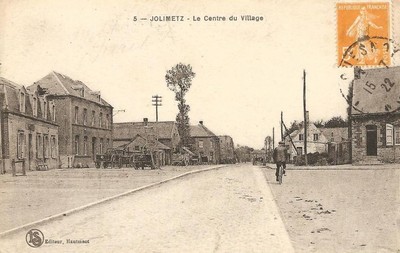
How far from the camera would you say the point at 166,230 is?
6.54 meters

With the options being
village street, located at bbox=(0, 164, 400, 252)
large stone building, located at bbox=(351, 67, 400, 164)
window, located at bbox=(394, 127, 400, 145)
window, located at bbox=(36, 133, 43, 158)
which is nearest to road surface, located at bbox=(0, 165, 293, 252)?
village street, located at bbox=(0, 164, 400, 252)

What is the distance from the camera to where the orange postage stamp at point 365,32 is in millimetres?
8352

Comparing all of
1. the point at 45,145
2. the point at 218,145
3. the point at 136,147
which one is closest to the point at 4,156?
the point at 45,145

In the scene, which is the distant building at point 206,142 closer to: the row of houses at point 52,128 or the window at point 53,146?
the row of houses at point 52,128

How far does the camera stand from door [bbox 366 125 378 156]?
26.5 meters

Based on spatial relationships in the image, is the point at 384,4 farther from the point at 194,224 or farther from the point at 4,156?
the point at 4,156

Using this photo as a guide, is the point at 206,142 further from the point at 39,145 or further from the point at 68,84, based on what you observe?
the point at 68,84

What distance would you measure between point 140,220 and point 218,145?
2189 inches

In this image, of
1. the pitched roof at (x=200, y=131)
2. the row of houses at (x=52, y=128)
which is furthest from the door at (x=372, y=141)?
the pitched roof at (x=200, y=131)

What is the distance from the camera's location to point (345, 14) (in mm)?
8398

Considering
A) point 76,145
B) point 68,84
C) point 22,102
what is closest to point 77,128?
point 76,145

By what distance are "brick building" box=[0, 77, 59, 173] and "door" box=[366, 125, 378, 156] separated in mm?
16811

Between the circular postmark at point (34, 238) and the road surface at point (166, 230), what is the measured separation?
0.05 metres

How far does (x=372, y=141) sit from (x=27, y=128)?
18.5m
